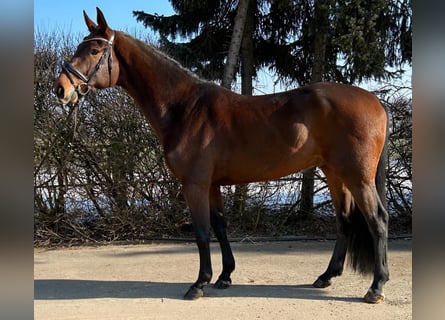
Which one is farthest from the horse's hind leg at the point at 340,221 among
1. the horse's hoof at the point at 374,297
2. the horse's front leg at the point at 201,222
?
the horse's front leg at the point at 201,222

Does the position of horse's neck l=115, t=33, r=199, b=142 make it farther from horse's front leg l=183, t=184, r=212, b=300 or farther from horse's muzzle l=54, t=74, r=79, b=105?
horse's front leg l=183, t=184, r=212, b=300

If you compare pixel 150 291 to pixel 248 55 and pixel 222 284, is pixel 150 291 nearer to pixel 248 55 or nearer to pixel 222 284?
pixel 222 284

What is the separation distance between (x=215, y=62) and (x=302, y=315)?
18.5 feet

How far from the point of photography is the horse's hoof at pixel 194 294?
3.48 meters

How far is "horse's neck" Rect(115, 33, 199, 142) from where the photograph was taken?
3660 mm

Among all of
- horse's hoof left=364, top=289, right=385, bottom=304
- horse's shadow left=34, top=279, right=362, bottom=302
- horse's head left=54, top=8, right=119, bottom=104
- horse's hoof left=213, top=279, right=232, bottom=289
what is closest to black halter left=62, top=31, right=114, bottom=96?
horse's head left=54, top=8, right=119, bottom=104

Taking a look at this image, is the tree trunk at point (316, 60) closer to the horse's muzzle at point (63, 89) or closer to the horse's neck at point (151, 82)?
the horse's neck at point (151, 82)

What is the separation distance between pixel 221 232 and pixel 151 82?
1629 mm

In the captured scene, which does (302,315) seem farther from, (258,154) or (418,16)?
(418,16)

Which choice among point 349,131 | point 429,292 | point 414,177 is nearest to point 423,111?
point 414,177

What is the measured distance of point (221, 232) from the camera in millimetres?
3926

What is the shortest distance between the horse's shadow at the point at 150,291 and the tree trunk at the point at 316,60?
2800 millimetres

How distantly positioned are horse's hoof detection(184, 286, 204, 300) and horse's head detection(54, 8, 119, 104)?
1.98 metres

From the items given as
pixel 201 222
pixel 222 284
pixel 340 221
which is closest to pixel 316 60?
pixel 340 221
